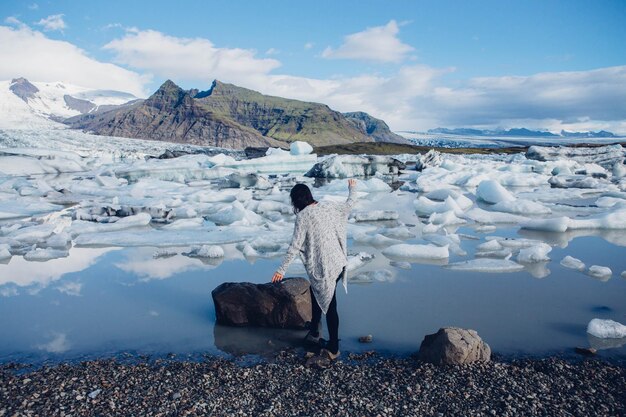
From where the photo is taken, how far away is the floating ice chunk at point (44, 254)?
6.97 metres

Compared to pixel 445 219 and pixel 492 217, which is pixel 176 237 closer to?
pixel 445 219

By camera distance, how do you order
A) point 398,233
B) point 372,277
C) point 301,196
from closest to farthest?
point 301,196
point 372,277
point 398,233

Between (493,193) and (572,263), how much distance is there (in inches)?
298

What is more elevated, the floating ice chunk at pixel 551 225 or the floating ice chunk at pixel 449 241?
the floating ice chunk at pixel 551 225

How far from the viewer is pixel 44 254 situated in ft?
23.2

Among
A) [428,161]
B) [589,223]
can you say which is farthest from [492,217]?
[428,161]

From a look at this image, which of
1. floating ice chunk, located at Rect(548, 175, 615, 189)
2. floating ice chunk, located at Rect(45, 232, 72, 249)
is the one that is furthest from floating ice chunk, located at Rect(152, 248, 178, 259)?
floating ice chunk, located at Rect(548, 175, 615, 189)

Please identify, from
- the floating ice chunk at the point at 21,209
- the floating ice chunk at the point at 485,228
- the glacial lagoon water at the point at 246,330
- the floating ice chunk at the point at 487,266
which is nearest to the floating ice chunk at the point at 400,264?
the glacial lagoon water at the point at 246,330

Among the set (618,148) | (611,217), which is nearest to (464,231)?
(611,217)

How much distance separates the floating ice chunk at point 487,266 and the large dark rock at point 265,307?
109 inches

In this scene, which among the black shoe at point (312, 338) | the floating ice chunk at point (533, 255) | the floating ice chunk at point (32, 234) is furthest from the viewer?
the floating ice chunk at point (32, 234)

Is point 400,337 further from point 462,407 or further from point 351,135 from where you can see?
point 351,135

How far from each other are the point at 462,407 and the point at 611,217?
8.09 meters

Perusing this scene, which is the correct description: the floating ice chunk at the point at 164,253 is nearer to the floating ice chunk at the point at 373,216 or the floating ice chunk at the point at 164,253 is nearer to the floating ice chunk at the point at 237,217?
the floating ice chunk at the point at 237,217
